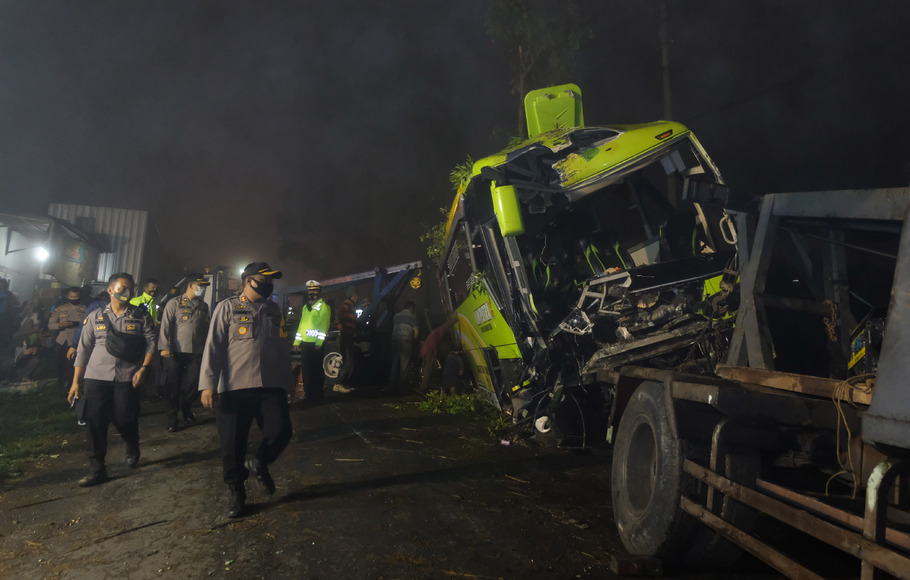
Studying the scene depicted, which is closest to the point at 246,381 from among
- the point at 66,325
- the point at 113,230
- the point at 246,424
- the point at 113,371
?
the point at 246,424

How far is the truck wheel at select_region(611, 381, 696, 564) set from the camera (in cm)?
285

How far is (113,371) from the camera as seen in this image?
480cm

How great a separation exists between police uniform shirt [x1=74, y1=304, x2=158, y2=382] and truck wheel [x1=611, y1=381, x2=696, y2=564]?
4228 millimetres

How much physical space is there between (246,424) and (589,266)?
13.2ft

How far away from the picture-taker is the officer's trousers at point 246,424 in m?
3.88

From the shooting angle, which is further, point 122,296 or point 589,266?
point 589,266

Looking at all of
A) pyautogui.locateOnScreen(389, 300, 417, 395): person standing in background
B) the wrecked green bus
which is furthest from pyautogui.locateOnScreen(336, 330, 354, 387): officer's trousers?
the wrecked green bus

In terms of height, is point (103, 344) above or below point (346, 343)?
below

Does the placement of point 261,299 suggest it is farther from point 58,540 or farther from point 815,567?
point 815,567

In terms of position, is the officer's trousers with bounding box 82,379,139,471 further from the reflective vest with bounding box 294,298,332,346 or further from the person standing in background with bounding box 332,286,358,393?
the person standing in background with bounding box 332,286,358,393

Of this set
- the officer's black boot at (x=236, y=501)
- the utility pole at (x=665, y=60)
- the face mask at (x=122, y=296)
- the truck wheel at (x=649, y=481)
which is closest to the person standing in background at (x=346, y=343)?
the face mask at (x=122, y=296)

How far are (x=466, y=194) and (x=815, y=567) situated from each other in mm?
4661

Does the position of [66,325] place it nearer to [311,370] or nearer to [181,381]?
[181,381]

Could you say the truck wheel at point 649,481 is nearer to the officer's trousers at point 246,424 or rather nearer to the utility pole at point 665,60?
the officer's trousers at point 246,424
